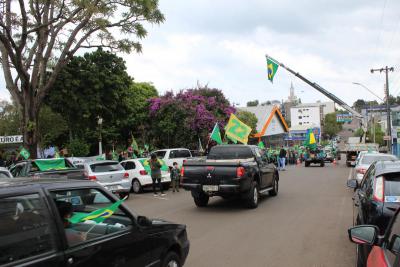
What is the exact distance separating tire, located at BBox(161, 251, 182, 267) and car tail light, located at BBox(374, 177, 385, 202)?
266 centimetres

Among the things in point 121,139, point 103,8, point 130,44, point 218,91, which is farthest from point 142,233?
point 121,139

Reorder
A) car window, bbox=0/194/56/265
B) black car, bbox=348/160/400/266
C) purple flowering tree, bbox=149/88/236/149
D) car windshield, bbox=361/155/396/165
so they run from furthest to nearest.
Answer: purple flowering tree, bbox=149/88/236/149, car windshield, bbox=361/155/396/165, black car, bbox=348/160/400/266, car window, bbox=0/194/56/265

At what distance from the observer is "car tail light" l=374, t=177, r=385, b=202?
17.6 ft

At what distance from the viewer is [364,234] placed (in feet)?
11.5

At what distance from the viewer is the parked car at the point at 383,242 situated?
284cm

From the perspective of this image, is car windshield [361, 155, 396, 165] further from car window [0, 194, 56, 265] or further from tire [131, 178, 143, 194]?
car window [0, 194, 56, 265]

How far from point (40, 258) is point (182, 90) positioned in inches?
1259

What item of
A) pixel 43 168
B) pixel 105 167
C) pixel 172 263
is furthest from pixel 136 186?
pixel 172 263

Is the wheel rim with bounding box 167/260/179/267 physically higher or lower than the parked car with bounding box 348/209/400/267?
lower

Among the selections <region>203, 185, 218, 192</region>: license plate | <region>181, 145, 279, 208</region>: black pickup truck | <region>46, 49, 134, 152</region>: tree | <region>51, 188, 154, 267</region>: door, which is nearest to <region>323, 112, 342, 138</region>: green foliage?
<region>46, 49, 134, 152</region>: tree

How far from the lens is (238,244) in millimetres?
7621

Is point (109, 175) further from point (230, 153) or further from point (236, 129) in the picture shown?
point (236, 129)

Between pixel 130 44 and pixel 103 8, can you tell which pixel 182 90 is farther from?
pixel 103 8

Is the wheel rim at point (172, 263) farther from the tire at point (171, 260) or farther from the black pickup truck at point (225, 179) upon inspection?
the black pickup truck at point (225, 179)
